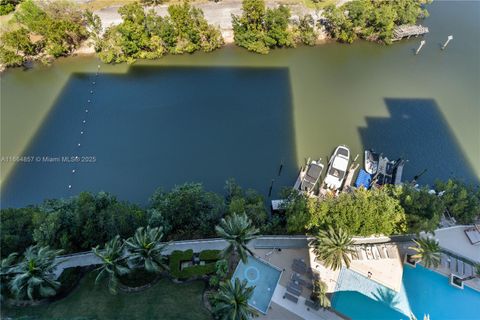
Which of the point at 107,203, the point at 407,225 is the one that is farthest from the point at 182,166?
the point at 407,225

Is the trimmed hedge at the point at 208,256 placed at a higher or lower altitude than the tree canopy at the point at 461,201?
lower

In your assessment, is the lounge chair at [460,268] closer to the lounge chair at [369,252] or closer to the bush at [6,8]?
the lounge chair at [369,252]

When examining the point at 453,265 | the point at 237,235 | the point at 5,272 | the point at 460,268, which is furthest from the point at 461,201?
the point at 5,272

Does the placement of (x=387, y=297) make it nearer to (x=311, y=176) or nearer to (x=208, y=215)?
(x=311, y=176)

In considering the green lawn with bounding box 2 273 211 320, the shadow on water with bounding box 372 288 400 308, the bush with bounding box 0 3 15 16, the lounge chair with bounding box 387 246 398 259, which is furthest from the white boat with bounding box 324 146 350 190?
the bush with bounding box 0 3 15 16

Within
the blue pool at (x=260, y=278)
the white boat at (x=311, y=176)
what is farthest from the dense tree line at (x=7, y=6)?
the blue pool at (x=260, y=278)

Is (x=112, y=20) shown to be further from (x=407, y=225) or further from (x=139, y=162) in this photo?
(x=407, y=225)
